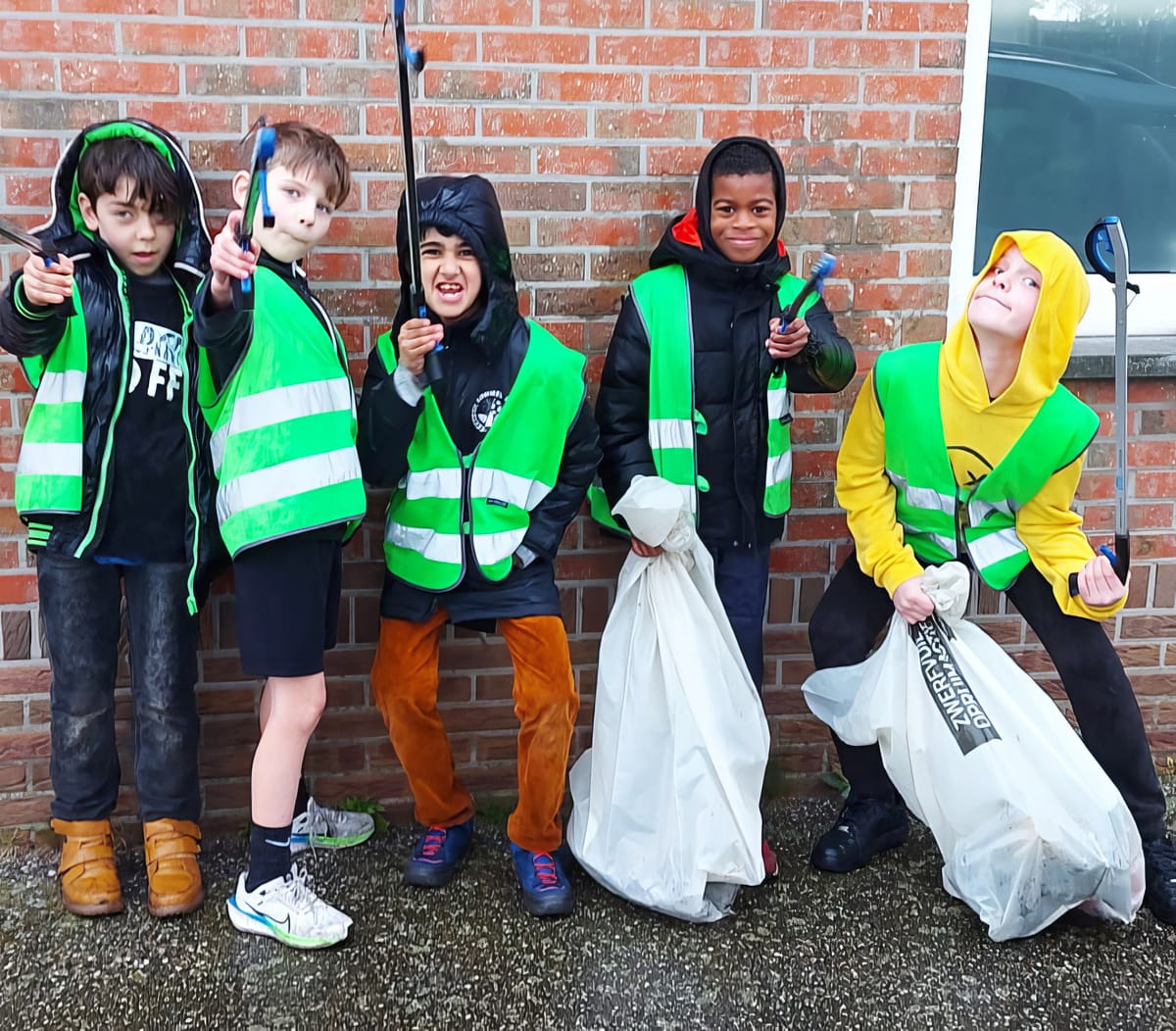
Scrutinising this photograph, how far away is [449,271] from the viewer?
8.91 feet

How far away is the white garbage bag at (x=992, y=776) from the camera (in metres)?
2.72

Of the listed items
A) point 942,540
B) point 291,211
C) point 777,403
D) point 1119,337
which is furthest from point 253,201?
point 1119,337

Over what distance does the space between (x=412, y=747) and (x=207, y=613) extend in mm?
674

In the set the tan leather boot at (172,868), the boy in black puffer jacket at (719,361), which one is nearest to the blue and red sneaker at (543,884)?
the boy in black puffer jacket at (719,361)

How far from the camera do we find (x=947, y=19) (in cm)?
317

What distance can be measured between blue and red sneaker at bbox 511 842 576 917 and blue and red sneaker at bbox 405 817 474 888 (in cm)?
17

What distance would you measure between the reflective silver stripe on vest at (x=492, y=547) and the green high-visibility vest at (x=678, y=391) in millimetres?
435

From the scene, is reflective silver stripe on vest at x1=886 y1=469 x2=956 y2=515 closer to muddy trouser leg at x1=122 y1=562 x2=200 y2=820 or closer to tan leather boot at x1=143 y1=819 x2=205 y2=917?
muddy trouser leg at x1=122 y1=562 x2=200 y2=820

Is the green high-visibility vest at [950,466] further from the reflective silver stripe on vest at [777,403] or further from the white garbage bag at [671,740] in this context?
the white garbage bag at [671,740]

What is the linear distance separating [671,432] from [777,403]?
0.88ft

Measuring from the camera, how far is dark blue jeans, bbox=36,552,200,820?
2.82 m

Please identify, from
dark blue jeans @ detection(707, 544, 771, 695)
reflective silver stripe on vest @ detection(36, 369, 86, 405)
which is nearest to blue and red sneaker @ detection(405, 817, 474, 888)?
dark blue jeans @ detection(707, 544, 771, 695)

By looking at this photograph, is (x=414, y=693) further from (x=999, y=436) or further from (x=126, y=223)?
(x=999, y=436)

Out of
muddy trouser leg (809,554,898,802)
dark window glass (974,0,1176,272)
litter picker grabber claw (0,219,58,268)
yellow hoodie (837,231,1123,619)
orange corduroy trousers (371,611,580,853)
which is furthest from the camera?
dark window glass (974,0,1176,272)
